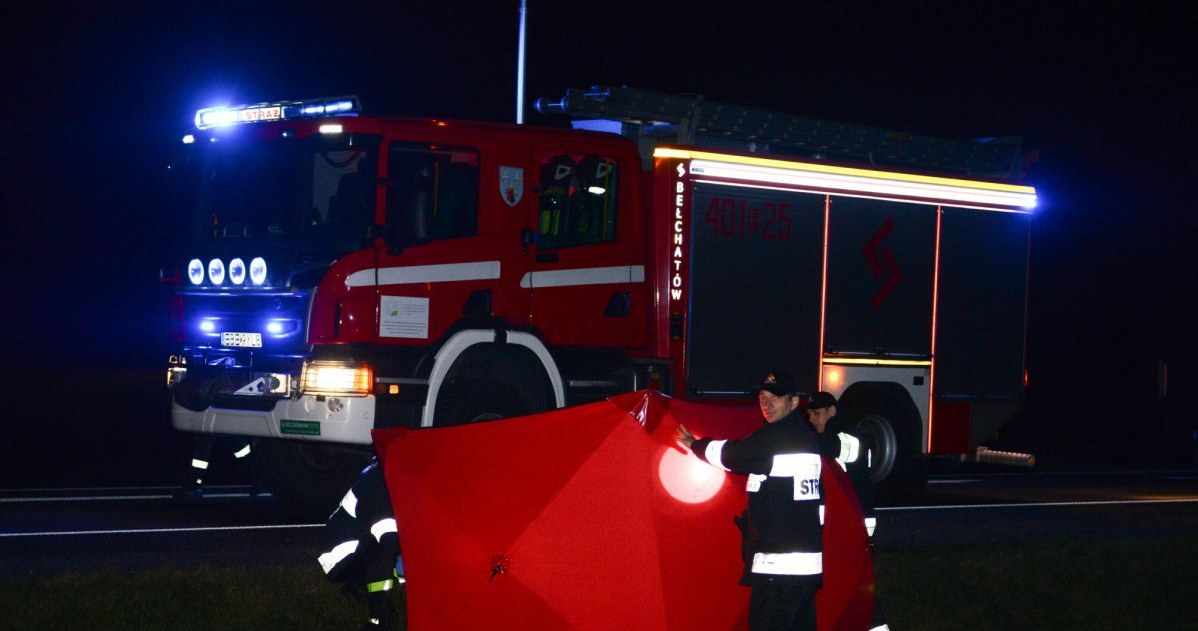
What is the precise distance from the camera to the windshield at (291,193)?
38.8 feet

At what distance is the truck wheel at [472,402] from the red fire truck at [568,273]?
0.02 m

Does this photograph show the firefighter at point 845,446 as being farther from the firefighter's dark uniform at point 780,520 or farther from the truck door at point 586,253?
the truck door at point 586,253

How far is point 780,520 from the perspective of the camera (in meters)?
7.19

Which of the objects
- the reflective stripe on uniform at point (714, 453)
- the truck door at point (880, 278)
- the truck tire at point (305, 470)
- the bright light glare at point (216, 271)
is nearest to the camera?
the reflective stripe on uniform at point (714, 453)

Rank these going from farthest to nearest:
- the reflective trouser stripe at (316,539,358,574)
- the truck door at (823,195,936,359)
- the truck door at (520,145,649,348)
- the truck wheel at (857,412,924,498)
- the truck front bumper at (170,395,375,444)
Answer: the truck wheel at (857,412,924,498) < the truck door at (823,195,936,359) < the truck door at (520,145,649,348) < the truck front bumper at (170,395,375,444) < the reflective trouser stripe at (316,539,358,574)

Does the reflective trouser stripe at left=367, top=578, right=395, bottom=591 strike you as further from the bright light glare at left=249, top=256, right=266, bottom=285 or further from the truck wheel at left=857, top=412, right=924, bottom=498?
the truck wheel at left=857, top=412, right=924, bottom=498

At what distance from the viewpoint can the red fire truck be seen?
11.8 m

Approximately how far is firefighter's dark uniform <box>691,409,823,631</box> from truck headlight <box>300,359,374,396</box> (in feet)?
16.2

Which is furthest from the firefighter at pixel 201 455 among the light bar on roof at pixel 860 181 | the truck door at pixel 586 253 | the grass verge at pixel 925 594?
the light bar on roof at pixel 860 181

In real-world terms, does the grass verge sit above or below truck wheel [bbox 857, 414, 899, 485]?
below

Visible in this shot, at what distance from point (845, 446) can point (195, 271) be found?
19.3 feet

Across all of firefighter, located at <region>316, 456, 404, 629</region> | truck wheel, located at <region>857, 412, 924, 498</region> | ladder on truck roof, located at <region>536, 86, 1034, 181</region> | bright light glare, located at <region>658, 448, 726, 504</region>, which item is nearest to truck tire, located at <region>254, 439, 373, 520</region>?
ladder on truck roof, located at <region>536, 86, 1034, 181</region>

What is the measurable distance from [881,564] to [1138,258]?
3241 centimetres

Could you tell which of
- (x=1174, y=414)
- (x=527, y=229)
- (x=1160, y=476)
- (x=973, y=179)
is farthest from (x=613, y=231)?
(x=1174, y=414)
